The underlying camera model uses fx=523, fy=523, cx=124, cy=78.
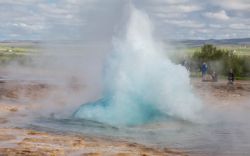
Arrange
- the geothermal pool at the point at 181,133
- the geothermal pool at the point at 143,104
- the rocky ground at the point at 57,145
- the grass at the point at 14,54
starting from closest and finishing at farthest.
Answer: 1. the rocky ground at the point at 57,145
2. the geothermal pool at the point at 181,133
3. the geothermal pool at the point at 143,104
4. the grass at the point at 14,54

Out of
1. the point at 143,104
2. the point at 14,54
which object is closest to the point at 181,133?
the point at 143,104

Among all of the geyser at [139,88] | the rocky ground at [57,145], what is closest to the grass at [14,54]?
the geyser at [139,88]

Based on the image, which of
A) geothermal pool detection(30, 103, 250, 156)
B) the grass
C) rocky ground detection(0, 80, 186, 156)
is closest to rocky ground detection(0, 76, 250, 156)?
rocky ground detection(0, 80, 186, 156)

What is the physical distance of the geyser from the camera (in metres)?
16.8

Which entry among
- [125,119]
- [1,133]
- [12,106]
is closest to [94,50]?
[12,106]

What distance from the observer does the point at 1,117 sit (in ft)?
55.4

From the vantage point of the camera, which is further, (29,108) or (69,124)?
(29,108)

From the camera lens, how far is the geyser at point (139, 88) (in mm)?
16755

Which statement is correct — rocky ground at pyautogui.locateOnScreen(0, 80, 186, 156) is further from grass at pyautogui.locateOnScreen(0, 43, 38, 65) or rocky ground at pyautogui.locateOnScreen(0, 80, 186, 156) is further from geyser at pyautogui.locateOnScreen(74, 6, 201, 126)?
grass at pyautogui.locateOnScreen(0, 43, 38, 65)

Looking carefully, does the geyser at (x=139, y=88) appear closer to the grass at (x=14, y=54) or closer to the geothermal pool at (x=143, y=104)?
the geothermal pool at (x=143, y=104)

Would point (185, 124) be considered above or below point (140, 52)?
below

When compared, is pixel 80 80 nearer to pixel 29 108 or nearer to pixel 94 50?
pixel 94 50

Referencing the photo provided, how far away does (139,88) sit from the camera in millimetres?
17234

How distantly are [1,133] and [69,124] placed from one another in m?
2.88
